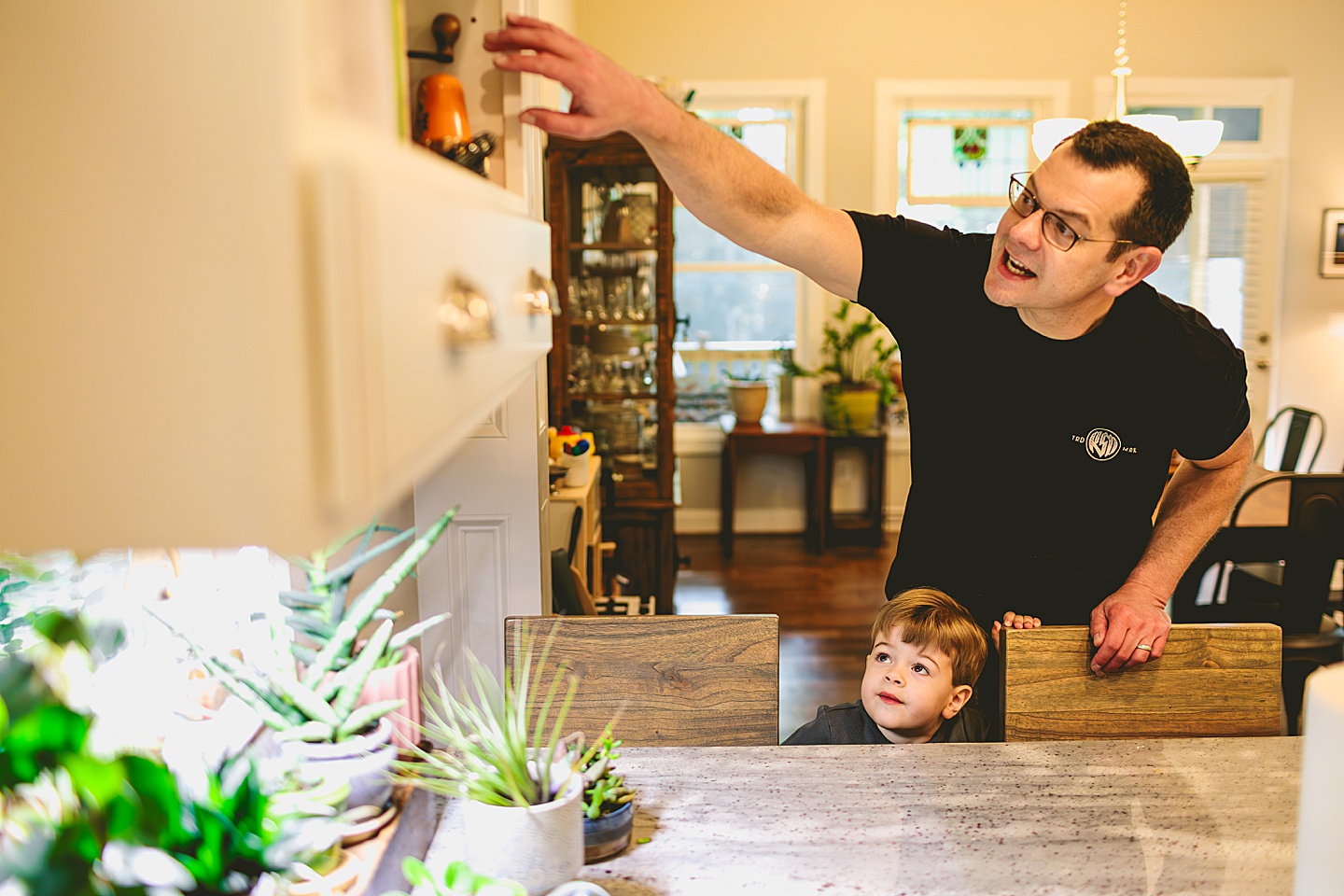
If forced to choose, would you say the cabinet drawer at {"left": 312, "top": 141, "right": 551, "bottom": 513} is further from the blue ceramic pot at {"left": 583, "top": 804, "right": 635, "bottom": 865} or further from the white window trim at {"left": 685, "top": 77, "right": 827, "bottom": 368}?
the white window trim at {"left": 685, "top": 77, "right": 827, "bottom": 368}

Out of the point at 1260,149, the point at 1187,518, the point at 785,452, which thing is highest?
the point at 1260,149

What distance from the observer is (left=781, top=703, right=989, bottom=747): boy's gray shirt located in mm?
1696

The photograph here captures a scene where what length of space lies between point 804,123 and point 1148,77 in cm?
192

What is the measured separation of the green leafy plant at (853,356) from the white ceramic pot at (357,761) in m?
4.66

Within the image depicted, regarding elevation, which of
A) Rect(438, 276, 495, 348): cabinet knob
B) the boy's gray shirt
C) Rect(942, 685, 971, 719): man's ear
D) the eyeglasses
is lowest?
the boy's gray shirt

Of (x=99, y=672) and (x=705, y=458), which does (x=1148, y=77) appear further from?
(x=99, y=672)

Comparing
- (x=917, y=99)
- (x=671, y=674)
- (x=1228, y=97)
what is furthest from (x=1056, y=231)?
(x=1228, y=97)

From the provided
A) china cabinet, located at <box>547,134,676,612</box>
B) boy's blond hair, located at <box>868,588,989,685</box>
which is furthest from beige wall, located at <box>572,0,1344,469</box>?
boy's blond hair, located at <box>868,588,989,685</box>

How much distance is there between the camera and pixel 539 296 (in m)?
0.96

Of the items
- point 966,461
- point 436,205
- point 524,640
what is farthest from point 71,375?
point 966,461

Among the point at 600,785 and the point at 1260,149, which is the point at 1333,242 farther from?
the point at 600,785

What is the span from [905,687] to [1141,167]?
91 centimetres

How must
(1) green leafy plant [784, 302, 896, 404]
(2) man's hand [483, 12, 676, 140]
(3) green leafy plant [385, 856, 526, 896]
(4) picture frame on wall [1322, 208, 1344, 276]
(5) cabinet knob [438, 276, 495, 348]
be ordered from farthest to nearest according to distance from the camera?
(4) picture frame on wall [1322, 208, 1344, 276], (1) green leafy plant [784, 302, 896, 404], (2) man's hand [483, 12, 676, 140], (3) green leafy plant [385, 856, 526, 896], (5) cabinet knob [438, 276, 495, 348]

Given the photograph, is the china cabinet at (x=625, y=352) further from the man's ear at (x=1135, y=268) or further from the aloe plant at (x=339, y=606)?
the aloe plant at (x=339, y=606)
